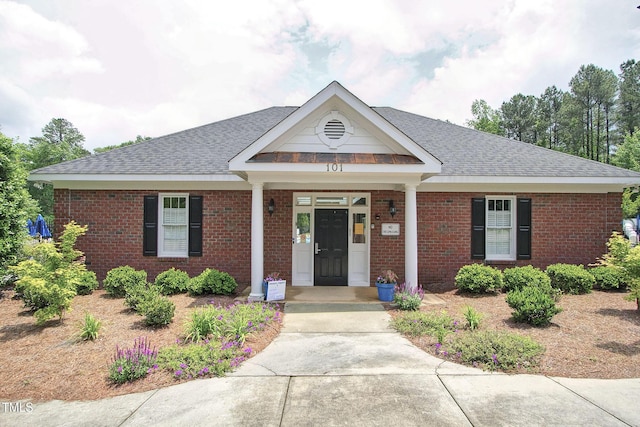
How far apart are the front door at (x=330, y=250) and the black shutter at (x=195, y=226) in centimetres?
336

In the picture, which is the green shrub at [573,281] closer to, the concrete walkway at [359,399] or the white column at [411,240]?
the white column at [411,240]

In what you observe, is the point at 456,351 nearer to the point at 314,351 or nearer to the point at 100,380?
the point at 314,351

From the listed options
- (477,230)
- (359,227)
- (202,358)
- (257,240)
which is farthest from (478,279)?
(202,358)

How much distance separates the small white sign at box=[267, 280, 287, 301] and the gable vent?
3.73m

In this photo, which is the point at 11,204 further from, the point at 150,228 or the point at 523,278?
the point at 523,278

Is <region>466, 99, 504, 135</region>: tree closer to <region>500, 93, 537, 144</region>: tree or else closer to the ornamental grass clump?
<region>500, 93, 537, 144</region>: tree

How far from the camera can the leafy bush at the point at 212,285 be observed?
29.4ft

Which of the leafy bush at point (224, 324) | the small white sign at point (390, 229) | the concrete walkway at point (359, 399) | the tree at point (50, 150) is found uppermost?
the tree at point (50, 150)

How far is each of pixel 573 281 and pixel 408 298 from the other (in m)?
4.46


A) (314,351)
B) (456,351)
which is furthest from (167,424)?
(456,351)

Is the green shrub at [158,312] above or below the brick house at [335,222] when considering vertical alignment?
below

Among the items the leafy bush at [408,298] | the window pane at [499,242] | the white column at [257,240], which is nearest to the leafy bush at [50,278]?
the white column at [257,240]

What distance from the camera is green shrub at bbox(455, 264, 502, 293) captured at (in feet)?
29.9

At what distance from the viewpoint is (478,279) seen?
909 centimetres
